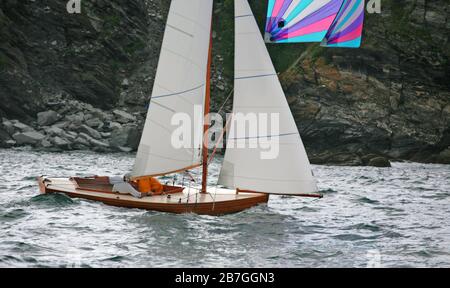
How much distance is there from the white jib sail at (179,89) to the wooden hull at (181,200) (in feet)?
3.55

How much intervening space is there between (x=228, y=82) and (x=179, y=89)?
179 feet

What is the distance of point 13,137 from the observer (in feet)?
175

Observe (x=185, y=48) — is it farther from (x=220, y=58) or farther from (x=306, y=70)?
(x=220, y=58)

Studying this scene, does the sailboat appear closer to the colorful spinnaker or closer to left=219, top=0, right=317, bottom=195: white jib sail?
left=219, top=0, right=317, bottom=195: white jib sail

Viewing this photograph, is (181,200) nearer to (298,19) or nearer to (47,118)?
(298,19)

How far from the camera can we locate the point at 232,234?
17766mm

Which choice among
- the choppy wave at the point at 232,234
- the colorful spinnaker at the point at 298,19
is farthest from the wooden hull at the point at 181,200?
the colorful spinnaker at the point at 298,19

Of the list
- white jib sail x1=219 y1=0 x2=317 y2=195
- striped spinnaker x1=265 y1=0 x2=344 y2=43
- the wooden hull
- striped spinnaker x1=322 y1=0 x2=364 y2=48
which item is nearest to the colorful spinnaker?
striped spinnaker x1=265 y1=0 x2=344 y2=43

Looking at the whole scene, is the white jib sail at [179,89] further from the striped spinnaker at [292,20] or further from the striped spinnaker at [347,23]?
the striped spinnaker at [347,23]

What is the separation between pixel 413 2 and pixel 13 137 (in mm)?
44482

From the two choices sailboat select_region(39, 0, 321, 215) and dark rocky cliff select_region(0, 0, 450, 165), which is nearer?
sailboat select_region(39, 0, 321, 215)

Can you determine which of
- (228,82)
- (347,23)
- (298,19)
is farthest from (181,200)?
(228,82)

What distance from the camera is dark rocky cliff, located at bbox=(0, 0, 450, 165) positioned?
182ft

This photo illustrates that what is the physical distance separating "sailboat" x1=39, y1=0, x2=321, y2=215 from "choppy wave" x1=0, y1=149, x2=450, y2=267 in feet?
2.18
